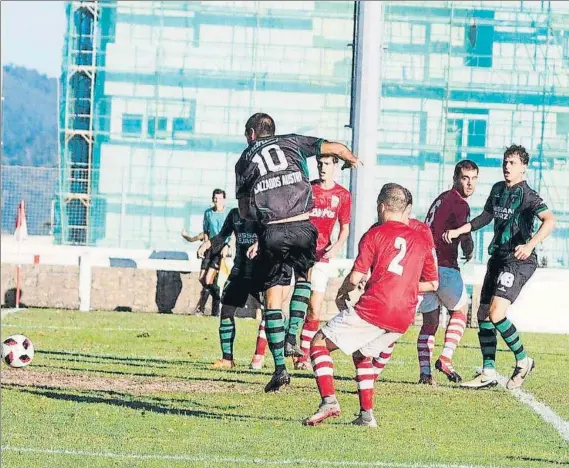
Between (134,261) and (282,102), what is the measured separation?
19.8 metres

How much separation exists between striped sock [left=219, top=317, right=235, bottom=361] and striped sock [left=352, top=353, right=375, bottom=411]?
314 centimetres

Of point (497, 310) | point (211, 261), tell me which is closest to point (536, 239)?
point (497, 310)

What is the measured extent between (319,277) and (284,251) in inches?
90.2

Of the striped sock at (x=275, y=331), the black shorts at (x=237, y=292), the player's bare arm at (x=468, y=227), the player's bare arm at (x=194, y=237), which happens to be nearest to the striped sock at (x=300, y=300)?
the black shorts at (x=237, y=292)

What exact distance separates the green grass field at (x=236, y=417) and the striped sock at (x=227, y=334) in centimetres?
25

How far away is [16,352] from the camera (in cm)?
991

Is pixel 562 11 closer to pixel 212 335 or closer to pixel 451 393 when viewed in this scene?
pixel 212 335

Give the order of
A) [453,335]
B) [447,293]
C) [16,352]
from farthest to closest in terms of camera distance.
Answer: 1. [453,335]
2. [447,293]
3. [16,352]

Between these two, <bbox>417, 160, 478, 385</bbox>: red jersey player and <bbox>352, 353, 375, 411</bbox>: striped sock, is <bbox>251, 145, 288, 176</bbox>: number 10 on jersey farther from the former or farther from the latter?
<bbox>417, 160, 478, 385</bbox>: red jersey player

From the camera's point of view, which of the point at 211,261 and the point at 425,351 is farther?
the point at 211,261

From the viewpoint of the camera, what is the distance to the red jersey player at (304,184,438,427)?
761cm

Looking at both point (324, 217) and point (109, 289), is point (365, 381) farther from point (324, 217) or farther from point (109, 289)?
point (109, 289)

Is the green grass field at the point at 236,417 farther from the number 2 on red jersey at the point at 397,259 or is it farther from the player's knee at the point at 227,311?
the number 2 on red jersey at the point at 397,259

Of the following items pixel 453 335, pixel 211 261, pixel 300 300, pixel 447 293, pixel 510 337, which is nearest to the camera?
pixel 510 337
